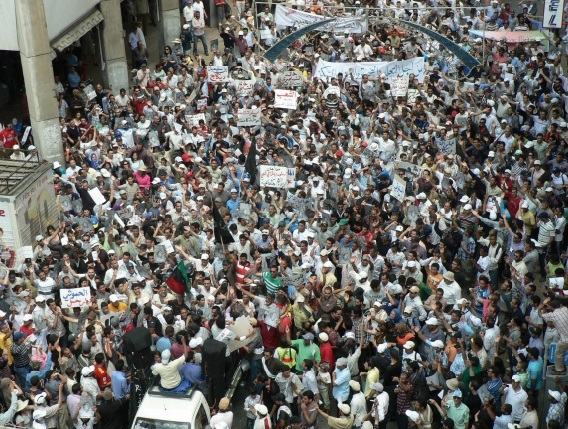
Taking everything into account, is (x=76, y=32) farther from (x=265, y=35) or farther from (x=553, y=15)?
(x=553, y=15)

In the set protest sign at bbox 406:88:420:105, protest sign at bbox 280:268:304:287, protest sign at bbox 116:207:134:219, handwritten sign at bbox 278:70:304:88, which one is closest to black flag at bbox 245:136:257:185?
protest sign at bbox 116:207:134:219

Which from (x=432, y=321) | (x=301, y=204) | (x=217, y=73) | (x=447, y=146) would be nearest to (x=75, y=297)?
(x=301, y=204)

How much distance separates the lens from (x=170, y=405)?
1512cm

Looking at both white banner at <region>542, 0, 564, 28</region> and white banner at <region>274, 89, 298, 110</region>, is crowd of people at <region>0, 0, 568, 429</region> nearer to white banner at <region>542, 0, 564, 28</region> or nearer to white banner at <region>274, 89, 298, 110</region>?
white banner at <region>274, 89, 298, 110</region>

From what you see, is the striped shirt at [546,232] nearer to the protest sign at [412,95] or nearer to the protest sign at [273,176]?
the protest sign at [273,176]

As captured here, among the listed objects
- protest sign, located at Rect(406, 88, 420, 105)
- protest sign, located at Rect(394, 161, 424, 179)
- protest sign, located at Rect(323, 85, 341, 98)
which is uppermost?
protest sign, located at Rect(323, 85, 341, 98)

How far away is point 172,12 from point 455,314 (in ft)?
65.6

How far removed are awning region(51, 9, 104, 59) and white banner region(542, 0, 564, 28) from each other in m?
12.5

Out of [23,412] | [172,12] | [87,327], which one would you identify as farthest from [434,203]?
[172,12]

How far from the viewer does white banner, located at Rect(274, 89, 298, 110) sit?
25.5 meters

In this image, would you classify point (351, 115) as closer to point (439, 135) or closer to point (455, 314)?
point (439, 135)

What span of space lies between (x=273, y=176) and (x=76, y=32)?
8.38 meters

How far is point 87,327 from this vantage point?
56.0ft

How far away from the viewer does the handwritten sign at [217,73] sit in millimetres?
27406
